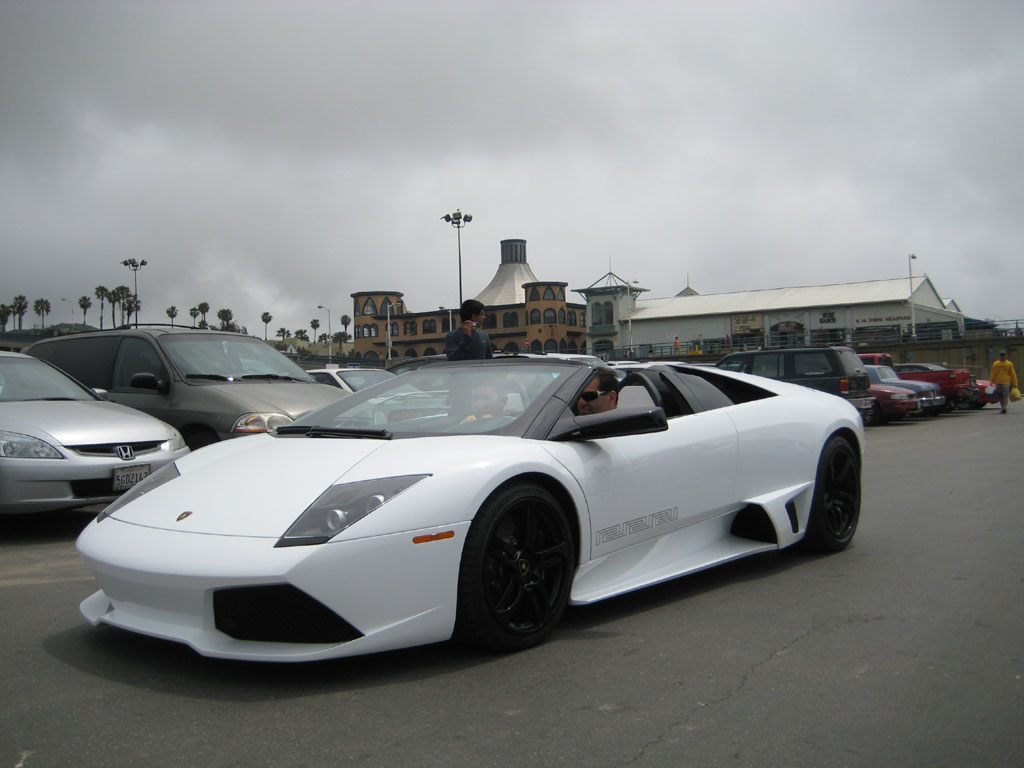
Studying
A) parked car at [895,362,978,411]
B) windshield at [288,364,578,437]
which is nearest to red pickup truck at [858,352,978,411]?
parked car at [895,362,978,411]

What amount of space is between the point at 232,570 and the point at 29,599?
2.13m

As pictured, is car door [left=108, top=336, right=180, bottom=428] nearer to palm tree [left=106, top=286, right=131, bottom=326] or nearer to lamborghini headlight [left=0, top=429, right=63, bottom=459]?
lamborghini headlight [left=0, top=429, right=63, bottom=459]

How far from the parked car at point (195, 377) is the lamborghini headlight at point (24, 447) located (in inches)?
63.5

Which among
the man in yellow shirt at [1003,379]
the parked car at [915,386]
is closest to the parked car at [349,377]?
the parked car at [915,386]

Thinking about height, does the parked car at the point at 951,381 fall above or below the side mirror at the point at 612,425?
below

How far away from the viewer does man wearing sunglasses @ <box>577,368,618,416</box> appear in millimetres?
4504

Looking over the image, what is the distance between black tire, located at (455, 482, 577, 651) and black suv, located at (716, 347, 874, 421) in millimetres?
13731

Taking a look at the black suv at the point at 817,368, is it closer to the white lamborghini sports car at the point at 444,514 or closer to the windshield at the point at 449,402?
the white lamborghini sports car at the point at 444,514

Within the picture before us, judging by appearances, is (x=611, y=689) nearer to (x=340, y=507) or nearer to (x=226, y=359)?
(x=340, y=507)

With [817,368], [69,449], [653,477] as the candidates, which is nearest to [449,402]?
[653,477]

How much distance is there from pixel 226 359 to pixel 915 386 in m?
17.8

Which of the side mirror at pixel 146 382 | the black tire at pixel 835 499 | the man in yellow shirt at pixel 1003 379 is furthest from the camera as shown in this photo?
the man in yellow shirt at pixel 1003 379

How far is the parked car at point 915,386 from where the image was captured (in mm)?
21172

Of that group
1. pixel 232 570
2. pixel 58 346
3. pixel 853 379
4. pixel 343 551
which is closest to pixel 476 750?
pixel 343 551
